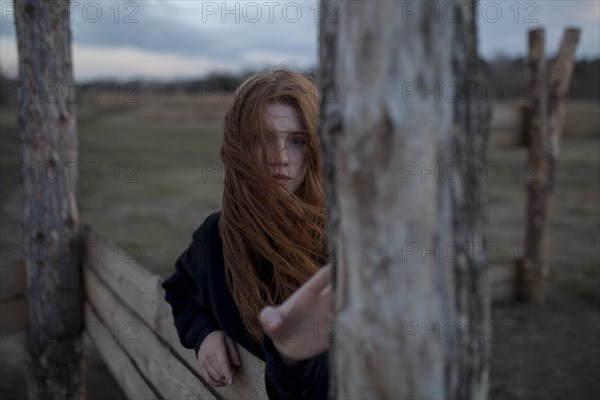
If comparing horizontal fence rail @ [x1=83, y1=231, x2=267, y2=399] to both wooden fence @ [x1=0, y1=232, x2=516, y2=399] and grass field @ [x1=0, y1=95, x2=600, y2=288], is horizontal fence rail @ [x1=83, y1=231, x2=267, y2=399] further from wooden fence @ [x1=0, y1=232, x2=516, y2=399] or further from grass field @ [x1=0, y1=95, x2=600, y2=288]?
grass field @ [x1=0, y1=95, x2=600, y2=288]

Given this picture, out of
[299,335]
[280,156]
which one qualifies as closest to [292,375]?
[299,335]

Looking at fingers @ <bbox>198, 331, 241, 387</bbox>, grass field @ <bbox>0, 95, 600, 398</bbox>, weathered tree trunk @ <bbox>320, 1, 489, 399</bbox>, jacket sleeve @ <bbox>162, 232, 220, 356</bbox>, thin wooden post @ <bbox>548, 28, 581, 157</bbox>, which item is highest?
thin wooden post @ <bbox>548, 28, 581, 157</bbox>

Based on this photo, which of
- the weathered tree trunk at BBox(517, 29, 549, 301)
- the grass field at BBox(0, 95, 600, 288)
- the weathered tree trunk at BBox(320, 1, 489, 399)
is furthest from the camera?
the grass field at BBox(0, 95, 600, 288)

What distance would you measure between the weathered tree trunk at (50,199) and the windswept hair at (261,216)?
5.15ft

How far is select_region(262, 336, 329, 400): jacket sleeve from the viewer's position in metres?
0.97

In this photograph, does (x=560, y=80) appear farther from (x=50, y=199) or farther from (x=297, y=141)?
(x=50, y=199)

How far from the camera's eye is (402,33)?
699mm

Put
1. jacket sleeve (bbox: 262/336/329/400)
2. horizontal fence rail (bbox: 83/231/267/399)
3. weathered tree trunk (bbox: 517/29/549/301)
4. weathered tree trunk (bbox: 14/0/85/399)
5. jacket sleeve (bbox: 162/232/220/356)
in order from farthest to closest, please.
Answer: weathered tree trunk (bbox: 517/29/549/301)
weathered tree trunk (bbox: 14/0/85/399)
horizontal fence rail (bbox: 83/231/267/399)
jacket sleeve (bbox: 162/232/220/356)
jacket sleeve (bbox: 262/336/329/400)

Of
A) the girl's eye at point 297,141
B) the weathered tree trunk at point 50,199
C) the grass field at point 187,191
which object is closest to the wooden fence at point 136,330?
the weathered tree trunk at point 50,199

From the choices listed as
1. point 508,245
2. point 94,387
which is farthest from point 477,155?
point 508,245

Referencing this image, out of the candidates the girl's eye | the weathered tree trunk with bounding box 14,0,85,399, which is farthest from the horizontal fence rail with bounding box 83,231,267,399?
the girl's eye

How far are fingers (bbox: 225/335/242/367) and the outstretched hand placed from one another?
0.64 metres

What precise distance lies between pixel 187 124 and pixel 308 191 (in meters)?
24.8

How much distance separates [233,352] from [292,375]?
584 mm
